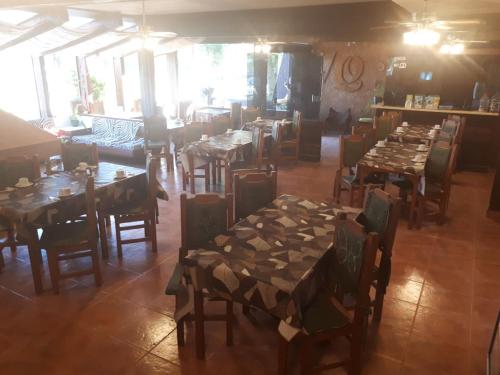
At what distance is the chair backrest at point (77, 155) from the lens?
14.6ft

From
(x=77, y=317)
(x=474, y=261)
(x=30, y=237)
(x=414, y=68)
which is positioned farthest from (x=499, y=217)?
(x=30, y=237)

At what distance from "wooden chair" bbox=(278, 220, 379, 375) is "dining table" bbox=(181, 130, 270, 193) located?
10.2 feet

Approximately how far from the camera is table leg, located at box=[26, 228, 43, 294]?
317 cm

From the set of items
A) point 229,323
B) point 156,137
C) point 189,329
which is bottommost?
point 189,329

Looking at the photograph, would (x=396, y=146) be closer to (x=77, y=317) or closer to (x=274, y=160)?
(x=274, y=160)

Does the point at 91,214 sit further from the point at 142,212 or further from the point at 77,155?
the point at 77,155

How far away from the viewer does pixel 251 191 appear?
127 inches

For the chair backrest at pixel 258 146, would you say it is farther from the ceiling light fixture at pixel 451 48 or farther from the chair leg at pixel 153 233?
the ceiling light fixture at pixel 451 48

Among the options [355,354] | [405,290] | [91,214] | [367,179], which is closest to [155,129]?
[367,179]

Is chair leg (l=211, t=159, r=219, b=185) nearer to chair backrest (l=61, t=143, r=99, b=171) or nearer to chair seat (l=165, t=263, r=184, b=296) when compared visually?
chair backrest (l=61, t=143, r=99, b=171)

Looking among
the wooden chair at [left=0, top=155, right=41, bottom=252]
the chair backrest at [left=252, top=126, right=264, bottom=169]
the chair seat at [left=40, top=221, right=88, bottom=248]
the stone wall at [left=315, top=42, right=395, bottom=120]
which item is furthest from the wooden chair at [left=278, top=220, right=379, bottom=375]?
the stone wall at [left=315, top=42, right=395, bottom=120]

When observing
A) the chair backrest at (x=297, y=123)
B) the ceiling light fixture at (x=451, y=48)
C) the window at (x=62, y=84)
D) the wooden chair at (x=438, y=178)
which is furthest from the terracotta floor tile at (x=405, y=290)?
the window at (x=62, y=84)

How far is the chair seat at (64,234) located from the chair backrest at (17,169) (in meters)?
0.79

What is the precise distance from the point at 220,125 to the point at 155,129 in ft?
3.83
